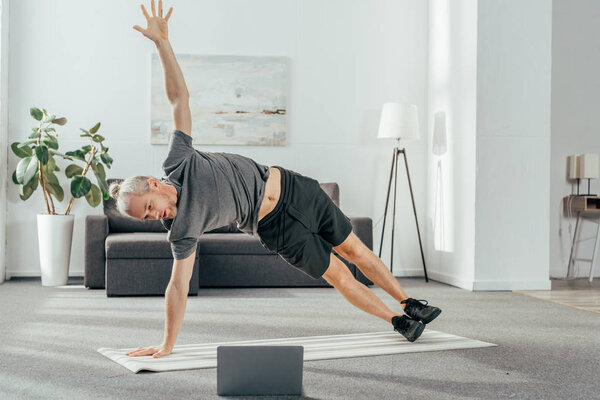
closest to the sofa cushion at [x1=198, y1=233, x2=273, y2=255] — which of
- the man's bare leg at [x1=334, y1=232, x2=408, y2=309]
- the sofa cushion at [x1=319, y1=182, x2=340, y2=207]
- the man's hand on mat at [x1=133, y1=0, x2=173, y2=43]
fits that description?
the sofa cushion at [x1=319, y1=182, x2=340, y2=207]

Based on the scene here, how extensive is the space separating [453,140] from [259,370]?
13.1 ft

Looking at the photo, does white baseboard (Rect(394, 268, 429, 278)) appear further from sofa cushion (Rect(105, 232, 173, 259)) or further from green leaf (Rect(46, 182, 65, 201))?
green leaf (Rect(46, 182, 65, 201))

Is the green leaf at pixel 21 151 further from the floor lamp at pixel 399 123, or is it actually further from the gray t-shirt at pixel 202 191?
the gray t-shirt at pixel 202 191

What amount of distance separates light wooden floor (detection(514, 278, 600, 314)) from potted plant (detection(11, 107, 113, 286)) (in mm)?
3593

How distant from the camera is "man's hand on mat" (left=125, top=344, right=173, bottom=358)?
2739 mm

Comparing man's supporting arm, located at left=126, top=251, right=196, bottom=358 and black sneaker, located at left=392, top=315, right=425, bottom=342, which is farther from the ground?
man's supporting arm, located at left=126, top=251, right=196, bottom=358

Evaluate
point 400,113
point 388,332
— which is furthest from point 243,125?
point 388,332

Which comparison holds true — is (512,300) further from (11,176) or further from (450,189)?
(11,176)

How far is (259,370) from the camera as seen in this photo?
2.29 meters

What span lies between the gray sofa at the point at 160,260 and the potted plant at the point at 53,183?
0.30m

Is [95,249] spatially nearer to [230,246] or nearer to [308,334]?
[230,246]

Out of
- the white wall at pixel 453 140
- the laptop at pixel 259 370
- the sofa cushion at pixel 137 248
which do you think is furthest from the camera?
the white wall at pixel 453 140

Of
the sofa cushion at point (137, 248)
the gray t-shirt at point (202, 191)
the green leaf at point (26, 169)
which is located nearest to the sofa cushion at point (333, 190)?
the sofa cushion at point (137, 248)

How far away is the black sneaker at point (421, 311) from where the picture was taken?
3.09 meters
